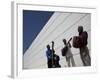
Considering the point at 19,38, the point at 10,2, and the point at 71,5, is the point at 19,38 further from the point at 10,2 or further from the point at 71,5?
the point at 71,5

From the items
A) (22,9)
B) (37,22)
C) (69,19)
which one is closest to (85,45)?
(69,19)

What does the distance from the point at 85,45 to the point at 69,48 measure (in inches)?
5.6

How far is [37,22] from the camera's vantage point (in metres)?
1.85

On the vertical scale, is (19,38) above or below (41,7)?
below

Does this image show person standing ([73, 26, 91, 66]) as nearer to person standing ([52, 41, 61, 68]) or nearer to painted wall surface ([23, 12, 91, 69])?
painted wall surface ([23, 12, 91, 69])

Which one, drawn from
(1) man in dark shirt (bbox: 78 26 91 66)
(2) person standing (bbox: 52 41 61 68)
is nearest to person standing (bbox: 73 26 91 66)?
(1) man in dark shirt (bbox: 78 26 91 66)

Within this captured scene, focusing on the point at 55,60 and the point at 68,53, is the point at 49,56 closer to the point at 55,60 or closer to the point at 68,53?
the point at 55,60

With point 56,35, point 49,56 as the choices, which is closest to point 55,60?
point 49,56

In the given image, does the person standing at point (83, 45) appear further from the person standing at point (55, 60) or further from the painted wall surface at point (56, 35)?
the person standing at point (55, 60)

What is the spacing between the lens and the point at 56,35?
191cm

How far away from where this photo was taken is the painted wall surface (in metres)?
1.84

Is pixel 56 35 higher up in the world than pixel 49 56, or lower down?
higher up

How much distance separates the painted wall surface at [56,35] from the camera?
184 cm
